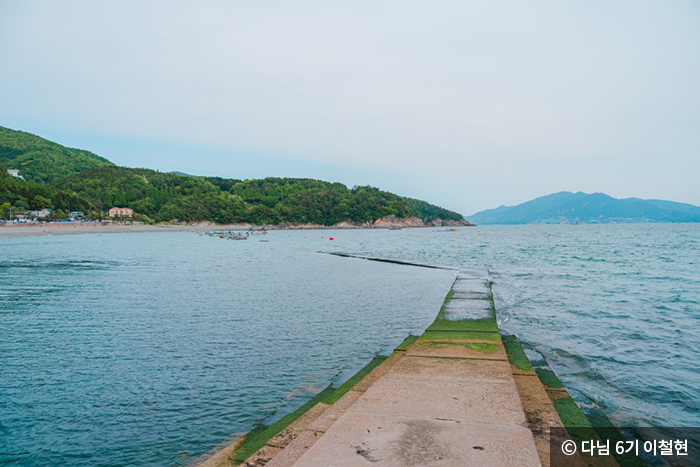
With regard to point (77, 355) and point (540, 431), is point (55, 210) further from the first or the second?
point (540, 431)

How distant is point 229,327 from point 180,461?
789cm

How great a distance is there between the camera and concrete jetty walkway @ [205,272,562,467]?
4.12 m

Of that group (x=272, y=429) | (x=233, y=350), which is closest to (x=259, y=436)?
(x=272, y=429)

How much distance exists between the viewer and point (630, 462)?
5.06 m

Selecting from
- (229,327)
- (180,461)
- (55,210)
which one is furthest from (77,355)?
(55,210)

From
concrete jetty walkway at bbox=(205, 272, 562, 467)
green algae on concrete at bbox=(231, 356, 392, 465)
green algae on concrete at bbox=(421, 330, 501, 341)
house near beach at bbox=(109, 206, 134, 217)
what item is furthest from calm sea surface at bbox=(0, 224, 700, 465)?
house near beach at bbox=(109, 206, 134, 217)

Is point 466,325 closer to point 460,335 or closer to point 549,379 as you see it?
point 460,335

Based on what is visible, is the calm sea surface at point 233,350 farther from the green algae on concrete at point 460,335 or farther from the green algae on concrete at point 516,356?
the green algae on concrete at point 460,335

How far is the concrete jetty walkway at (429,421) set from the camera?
13.5ft

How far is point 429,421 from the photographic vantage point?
4.94 metres

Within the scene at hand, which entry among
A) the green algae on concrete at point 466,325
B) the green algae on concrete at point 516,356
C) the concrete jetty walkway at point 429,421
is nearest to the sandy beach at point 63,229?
the green algae on concrete at point 466,325

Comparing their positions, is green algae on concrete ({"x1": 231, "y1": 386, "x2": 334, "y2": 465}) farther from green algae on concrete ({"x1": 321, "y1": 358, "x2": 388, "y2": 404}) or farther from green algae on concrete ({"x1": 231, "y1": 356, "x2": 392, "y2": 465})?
green algae on concrete ({"x1": 321, "y1": 358, "x2": 388, "y2": 404})

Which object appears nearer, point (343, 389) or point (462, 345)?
point (343, 389)

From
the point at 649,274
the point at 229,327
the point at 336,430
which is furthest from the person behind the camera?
the point at 649,274
